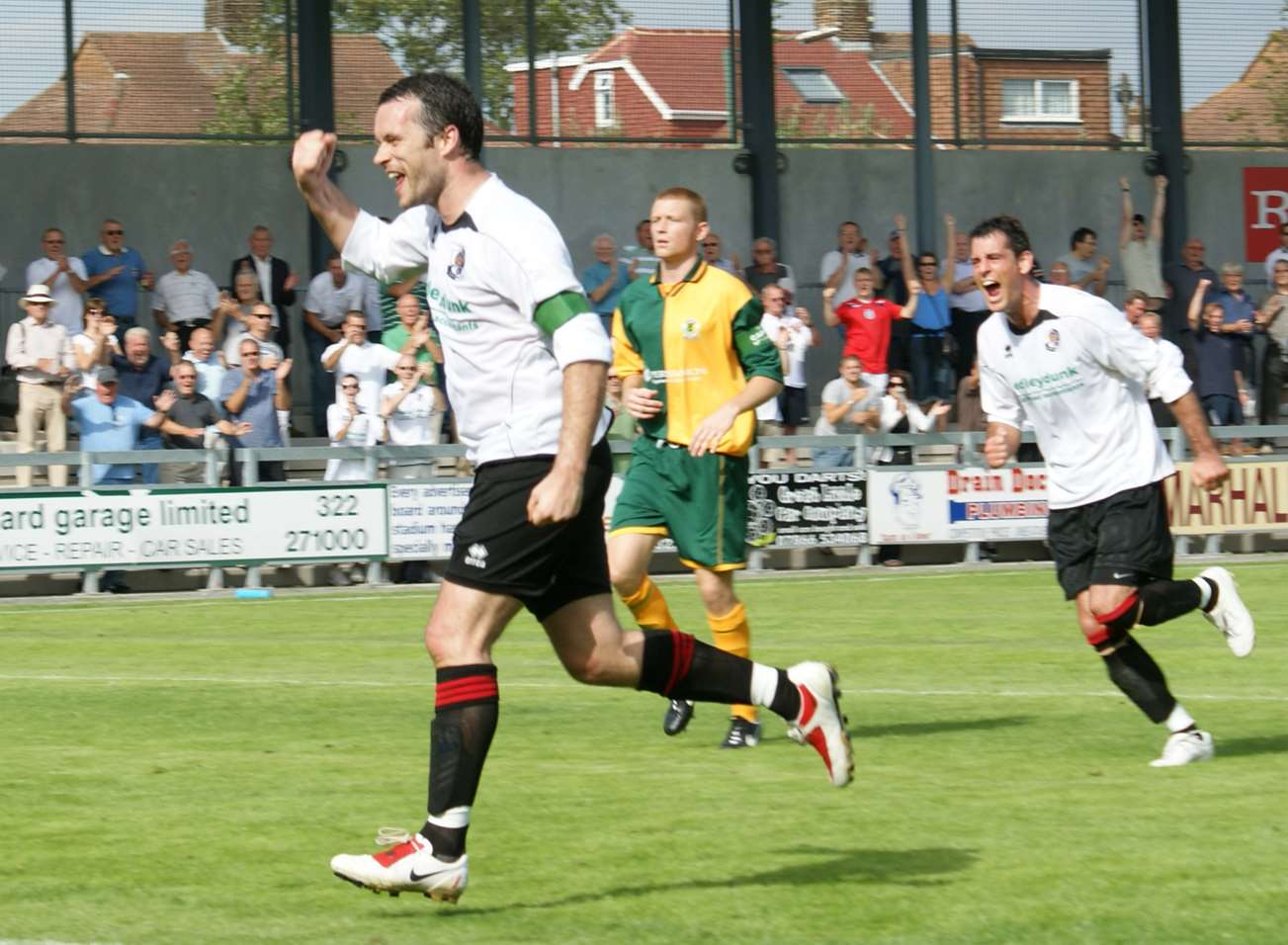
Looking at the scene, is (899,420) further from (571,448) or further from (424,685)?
(571,448)

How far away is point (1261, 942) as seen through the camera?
5.13 m

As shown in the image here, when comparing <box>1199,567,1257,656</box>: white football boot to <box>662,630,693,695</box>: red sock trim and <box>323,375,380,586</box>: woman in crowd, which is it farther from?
<box>323,375,380,586</box>: woman in crowd

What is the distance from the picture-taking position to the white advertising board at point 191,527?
17.6m

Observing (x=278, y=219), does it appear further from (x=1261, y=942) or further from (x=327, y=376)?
(x=1261, y=942)

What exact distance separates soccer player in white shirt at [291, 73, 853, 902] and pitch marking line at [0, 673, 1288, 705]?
192 inches

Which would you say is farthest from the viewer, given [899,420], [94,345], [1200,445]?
[899,420]

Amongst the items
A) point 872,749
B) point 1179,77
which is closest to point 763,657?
point 872,749

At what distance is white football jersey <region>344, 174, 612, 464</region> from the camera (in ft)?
18.3

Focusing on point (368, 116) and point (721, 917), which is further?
point (368, 116)

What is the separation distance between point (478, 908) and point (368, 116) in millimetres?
21528

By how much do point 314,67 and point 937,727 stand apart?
59.3 ft

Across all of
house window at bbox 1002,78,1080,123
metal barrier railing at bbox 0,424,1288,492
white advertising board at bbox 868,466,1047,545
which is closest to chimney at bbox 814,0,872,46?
house window at bbox 1002,78,1080,123

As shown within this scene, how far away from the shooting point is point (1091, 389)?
26.8ft

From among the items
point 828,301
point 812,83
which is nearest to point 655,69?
point 812,83
